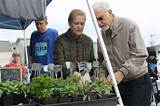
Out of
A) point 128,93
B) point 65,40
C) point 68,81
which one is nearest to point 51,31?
point 65,40

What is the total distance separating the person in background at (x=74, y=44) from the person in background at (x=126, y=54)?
5.7 inches

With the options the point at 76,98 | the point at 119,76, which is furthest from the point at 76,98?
the point at 119,76

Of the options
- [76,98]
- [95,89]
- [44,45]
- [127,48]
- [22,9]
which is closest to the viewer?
[76,98]

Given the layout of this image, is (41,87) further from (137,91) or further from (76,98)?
(137,91)

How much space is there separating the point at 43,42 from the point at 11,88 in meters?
2.11

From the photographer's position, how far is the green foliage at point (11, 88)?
2.35 meters

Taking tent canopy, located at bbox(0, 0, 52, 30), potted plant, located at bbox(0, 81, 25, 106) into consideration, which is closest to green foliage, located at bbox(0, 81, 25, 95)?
potted plant, located at bbox(0, 81, 25, 106)

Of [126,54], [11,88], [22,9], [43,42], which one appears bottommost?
[11,88]

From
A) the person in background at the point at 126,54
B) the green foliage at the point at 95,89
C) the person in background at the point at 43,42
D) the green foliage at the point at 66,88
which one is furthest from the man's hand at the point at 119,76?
the person in background at the point at 43,42

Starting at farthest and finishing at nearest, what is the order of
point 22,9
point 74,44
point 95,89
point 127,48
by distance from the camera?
point 74,44
point 127,48
point 22,9
point 95,89

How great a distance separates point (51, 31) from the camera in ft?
14.8

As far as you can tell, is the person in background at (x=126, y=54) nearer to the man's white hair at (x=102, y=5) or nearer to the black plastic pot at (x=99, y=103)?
the man's white hair at (x=102, y=5)

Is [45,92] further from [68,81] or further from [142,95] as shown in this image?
[142,95]

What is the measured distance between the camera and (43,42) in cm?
448
